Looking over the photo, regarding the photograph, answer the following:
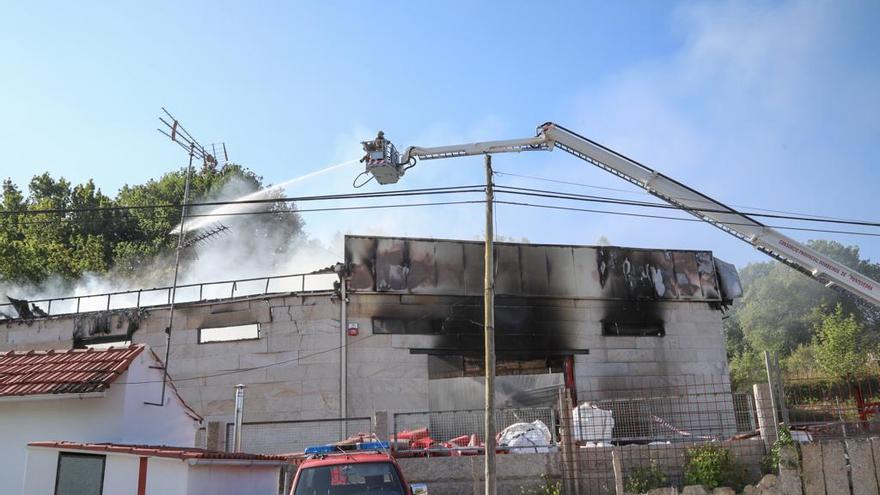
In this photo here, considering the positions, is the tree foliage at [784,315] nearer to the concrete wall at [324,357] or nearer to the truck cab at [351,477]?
the concrete wall at [324,357]

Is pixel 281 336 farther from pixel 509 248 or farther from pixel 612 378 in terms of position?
pixel 612 378

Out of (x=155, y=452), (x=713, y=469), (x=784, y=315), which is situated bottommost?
(x=713, y=469)

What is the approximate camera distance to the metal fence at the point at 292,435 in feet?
55.4

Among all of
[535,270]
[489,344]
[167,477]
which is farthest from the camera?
[535,270]

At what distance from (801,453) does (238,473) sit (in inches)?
397

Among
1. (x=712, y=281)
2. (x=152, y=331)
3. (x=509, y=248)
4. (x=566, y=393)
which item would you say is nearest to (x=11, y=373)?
(x=152, y=331)

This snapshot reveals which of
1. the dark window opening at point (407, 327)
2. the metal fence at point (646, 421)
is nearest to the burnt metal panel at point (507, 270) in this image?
the dark window opening at point (407, 327)

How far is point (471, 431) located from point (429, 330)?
5.67 meters

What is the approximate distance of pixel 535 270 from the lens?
69.8 feet

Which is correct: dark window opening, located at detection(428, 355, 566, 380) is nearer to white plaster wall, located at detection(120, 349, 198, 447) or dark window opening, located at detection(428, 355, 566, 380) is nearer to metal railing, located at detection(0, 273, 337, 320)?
metal railing, located at detection(0, 273, 337, 320)

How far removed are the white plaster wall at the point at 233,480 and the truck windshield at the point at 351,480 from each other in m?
3.05

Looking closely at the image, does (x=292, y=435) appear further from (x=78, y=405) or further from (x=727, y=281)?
(x=727, y=281)

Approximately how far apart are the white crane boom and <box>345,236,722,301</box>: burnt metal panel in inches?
153

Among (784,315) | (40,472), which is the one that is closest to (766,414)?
(40,472)
